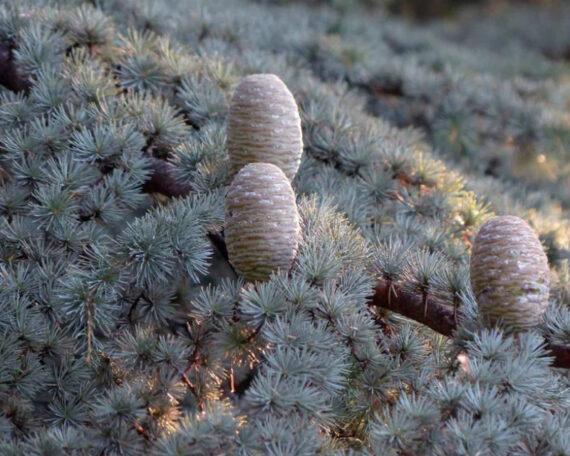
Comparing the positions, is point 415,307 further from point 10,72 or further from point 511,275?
point 10,72

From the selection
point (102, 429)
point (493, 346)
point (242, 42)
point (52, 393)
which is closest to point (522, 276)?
point (493, 346)

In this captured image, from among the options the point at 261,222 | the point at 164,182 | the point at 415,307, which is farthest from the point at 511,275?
the point at 164,182

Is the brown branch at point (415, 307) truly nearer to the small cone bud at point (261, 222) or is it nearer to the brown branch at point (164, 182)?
the small cone bud at point (261, 222)

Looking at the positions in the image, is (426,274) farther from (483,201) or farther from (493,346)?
(483,201)

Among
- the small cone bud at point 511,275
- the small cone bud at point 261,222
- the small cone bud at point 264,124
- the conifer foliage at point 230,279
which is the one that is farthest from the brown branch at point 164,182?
the small cone bud at point 511,275

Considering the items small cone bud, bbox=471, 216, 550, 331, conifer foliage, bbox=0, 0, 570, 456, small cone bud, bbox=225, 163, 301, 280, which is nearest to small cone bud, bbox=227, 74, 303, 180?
conifer foliage, bbox=0, 0, 570, 456

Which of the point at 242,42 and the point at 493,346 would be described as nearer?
the point at 493,346
